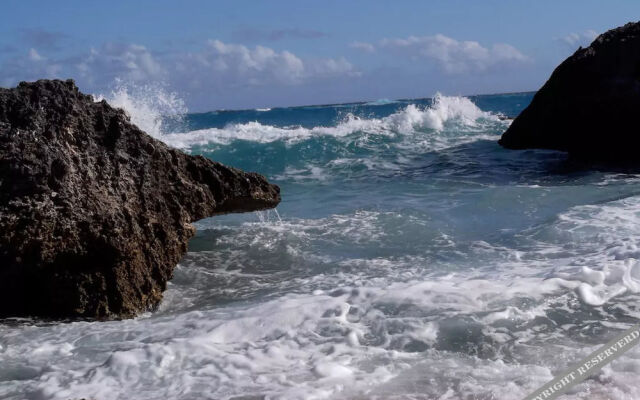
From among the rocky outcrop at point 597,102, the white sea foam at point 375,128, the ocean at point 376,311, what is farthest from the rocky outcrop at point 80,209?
the white sea foam at point 375,128

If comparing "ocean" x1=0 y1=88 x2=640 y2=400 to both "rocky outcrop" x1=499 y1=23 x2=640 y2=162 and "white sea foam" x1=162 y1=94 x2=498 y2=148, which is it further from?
"white sea foam" x1=162 y1=94 x2=498 y2=148

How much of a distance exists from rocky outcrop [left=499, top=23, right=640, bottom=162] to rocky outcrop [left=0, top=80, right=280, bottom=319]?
29.0ft

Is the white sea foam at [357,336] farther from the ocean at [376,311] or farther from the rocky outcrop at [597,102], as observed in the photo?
the rocky outcrop at [597,102]

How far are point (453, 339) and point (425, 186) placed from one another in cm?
621

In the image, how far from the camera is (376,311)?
368cm

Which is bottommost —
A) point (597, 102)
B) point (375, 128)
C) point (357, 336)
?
point (357, 336)

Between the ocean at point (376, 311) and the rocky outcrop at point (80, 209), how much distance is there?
0.70 feet

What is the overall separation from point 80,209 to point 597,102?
979 centimetres

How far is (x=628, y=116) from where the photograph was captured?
1073 cm

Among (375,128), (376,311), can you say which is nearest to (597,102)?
(375,128)

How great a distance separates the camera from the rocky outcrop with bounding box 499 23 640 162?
1083cm

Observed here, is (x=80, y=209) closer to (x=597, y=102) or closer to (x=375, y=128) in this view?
(x=597, y=102)

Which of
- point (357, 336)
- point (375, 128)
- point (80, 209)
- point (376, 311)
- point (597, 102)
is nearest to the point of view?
point (357, 336)

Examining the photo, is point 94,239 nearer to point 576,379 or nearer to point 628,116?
point 576,379
